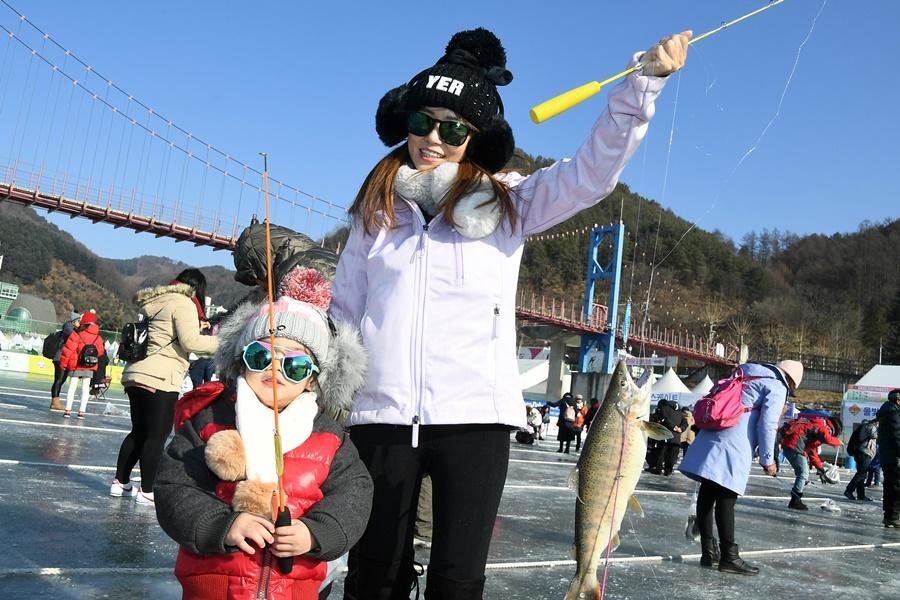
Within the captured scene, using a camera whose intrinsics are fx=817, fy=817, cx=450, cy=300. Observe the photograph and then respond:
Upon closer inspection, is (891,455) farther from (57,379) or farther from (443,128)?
(57,379)

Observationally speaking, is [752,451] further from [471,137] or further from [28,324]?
[28,324]

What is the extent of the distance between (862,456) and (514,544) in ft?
32.0

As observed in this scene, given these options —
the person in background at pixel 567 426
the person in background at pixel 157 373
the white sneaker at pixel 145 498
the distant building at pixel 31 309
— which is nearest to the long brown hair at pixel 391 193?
the person in background at pixel 157 373

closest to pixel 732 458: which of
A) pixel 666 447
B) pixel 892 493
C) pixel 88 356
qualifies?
pixel 892 493

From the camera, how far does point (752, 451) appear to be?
17.6 feet

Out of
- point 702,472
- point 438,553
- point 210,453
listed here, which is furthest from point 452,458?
point 702,472

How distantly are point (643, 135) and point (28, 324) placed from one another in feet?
87.6

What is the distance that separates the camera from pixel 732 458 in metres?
5.17

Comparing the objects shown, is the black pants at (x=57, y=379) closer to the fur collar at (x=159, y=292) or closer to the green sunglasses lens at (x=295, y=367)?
the fur collar at (x=159, y=292)

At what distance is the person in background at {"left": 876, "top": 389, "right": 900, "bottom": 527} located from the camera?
8656 mm

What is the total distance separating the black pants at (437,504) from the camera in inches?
81.7

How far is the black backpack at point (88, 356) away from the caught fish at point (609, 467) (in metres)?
9.38

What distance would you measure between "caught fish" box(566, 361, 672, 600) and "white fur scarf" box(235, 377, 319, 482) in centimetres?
77

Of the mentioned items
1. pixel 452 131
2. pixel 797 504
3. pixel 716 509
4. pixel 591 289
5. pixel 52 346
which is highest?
pixel 591 289
